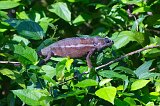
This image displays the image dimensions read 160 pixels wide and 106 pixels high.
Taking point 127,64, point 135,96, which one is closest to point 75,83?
point 135,96

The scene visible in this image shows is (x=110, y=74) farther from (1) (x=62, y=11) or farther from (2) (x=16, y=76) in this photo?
(1) (x=62, y=11)

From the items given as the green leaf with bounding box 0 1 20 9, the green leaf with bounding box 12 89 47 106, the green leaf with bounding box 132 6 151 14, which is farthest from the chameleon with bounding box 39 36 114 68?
the green leaf with bounding box 132 6 151 14

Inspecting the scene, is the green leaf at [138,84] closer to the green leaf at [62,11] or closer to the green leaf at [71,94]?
the green leaf at [71,94]

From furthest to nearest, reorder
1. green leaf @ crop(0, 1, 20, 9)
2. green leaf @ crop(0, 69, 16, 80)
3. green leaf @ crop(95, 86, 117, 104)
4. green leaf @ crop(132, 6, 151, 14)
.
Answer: green leaf @ crop(132, 6, 151, 14), green leaf @ crop(0, 1, 20, 9), green leaf @ crop(0, 69, 16, 80), green leaf @ crop(95, 86, 117, 104)

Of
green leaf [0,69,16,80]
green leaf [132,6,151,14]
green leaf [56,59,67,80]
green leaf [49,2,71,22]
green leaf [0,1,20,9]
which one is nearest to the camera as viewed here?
green leaf [56,59,67,80]

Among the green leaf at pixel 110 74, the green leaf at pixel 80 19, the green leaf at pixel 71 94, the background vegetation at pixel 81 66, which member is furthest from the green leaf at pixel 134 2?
the green leaf at pixel 71 94

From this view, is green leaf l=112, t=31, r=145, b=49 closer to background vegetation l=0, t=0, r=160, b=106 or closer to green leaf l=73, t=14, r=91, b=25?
background vegetation l=0, t=0, r=160, b=106

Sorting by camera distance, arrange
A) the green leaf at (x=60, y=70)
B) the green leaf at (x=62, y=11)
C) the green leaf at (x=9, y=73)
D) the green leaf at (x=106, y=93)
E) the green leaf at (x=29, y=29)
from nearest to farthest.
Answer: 1. the green leaf at (x=106, y=93)
2. the green leaf at (x=60, y=70)
3. the green leaf at (x=9, y=73)
4. the green leaf at (x=29, y=29)
5. the green leaf at (x=62, y=11)
